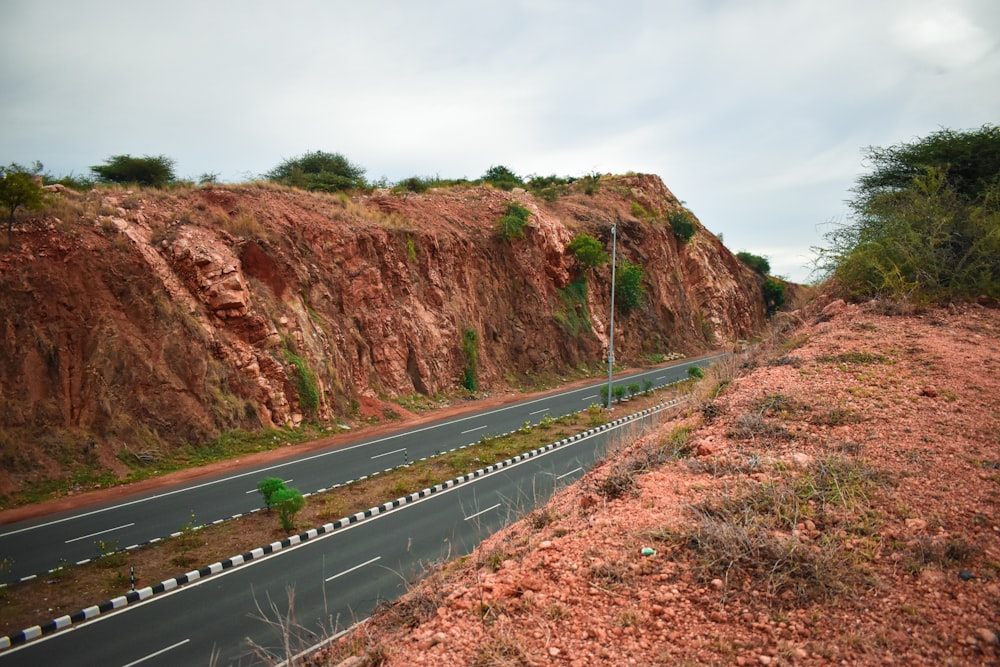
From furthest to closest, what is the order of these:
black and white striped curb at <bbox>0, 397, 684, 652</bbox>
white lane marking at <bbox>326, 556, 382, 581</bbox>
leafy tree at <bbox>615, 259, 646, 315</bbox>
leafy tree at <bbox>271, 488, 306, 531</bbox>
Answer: leafy tree at <bbox>615, 259, 646, 315</bbox> → leafy tree at <bbox>271, 488, 306, 531</bbox> → white lane marking at <bbox>326, 556, 382, 581</bbox> → black and white striped curb at <bbox>0, 397, 684, 652</bbox>

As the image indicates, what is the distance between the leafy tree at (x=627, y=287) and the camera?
43594mm

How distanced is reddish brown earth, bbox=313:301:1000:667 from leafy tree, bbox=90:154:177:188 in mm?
27516

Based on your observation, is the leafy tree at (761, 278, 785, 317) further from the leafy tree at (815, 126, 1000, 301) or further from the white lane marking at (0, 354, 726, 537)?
the leafy tree at (815, 126, 1000, 301)

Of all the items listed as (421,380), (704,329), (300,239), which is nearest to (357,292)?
(300,239)

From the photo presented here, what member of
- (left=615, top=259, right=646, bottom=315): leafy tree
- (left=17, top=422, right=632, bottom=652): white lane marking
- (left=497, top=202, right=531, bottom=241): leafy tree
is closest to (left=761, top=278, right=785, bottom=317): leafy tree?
(left=615, top=259, right=646, bottom=315): leafy tree

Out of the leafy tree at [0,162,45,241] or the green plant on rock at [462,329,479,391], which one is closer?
the leafy tree at [0,162,45,241]

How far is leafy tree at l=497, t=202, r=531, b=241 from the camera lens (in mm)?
36781

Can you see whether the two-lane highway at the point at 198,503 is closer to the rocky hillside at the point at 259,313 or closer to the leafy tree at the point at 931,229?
the rocky hillside at the point at 259,313

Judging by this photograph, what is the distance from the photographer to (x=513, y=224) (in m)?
36.8

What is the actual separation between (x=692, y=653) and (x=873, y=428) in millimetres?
4312

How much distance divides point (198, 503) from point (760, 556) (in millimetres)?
13378

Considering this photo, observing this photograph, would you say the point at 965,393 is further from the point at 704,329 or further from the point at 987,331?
the point at 704,329

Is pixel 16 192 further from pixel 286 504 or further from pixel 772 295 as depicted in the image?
pixel 772 295

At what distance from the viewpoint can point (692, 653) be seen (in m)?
3.70
